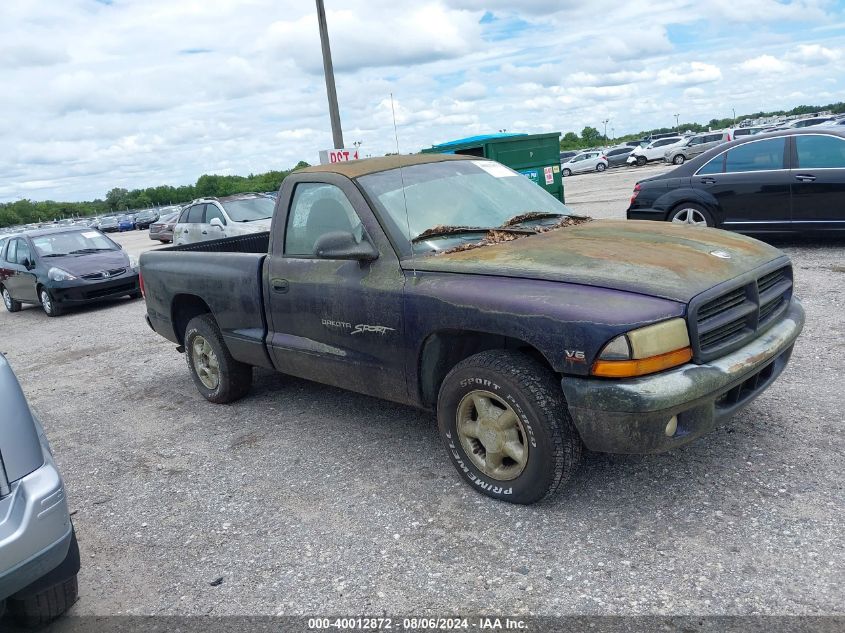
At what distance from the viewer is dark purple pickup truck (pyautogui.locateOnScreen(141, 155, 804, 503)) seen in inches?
115

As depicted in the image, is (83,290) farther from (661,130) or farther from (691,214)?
(661,130)

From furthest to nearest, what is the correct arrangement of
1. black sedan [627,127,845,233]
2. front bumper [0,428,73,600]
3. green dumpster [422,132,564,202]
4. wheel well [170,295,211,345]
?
green dumpster [422,132,564,202]
black sedan [627,127,845,233]
wheel well [170,295,211,345]
front bumper [0,428,73,600]

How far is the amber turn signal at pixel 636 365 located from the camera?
2865mm

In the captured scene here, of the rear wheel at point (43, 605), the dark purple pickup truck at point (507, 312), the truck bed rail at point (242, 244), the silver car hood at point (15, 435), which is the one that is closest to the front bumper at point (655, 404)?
the dark purple pickup truck at point (507, 312)

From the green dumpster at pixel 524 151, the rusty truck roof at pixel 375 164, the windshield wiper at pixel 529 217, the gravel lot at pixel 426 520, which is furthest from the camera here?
Answer: the green dumpster at pixel 524 151

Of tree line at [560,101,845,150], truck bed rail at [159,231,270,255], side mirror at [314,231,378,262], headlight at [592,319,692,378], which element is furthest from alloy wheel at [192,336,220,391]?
tree line at [560,101,845,150]

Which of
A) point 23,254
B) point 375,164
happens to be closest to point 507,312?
point 375,164

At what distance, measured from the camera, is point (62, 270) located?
1187cm

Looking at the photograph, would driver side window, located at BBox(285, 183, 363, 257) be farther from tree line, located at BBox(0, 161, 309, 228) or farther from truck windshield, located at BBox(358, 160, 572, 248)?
tree line, located at BBox(0, 161, 309, 228)

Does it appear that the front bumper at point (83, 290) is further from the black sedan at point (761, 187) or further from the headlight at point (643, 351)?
the headlight at point (643, 351)

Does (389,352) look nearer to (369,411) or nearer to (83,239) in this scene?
(369,411)

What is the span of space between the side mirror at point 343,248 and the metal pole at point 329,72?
10.7 metres

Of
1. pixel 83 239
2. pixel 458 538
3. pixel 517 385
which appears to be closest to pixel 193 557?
pixel 458 538

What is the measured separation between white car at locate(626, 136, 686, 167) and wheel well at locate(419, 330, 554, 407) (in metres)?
41.6
